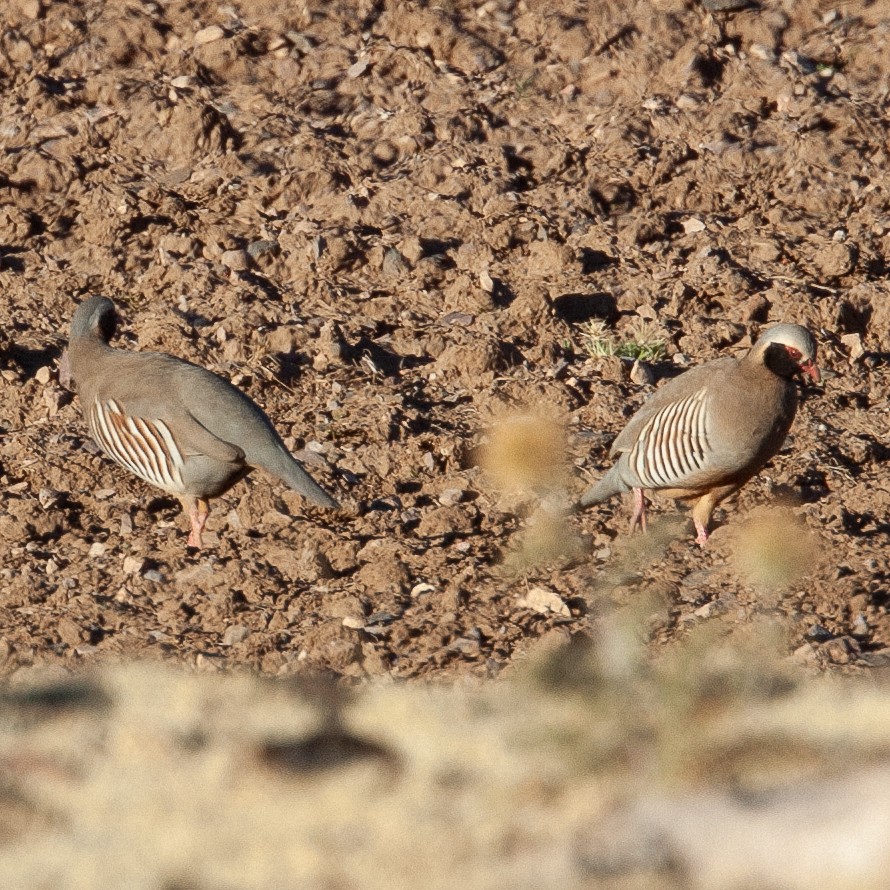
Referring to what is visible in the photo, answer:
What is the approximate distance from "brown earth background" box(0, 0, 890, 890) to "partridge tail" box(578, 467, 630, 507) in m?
0.11

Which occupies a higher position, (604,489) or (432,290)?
(432,290)

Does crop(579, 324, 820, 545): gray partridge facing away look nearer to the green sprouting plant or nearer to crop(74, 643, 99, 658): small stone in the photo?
the green sprouting plant

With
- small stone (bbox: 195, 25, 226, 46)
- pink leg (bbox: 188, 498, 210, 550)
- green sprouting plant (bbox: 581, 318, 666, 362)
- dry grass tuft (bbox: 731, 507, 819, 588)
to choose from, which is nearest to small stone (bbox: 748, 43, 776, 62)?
green sprouting plant (bbox: 581, 318, 666, 362)

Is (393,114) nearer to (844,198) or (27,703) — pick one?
(844,198)

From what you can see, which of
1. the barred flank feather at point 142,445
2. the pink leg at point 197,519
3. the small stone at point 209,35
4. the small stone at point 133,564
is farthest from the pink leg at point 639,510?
the small stone at point 209,35

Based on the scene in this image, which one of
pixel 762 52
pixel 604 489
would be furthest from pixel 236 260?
pixel 762 52

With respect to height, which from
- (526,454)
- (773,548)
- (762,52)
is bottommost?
(773,548)

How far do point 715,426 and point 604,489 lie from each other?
0.63 metres

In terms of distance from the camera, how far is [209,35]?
1010cm

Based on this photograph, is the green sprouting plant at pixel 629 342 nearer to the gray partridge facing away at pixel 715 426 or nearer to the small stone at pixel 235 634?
the gray partridge facing away at pixel 715 426

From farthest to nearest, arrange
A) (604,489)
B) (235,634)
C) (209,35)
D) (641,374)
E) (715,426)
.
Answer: (209,35) → (641,374) → (604,489) → (715,426) → (235,634)

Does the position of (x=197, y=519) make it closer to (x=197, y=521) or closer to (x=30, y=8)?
(x=197, y=521)

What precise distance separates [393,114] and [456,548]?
149 inches

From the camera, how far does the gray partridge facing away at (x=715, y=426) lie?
6.98 m
